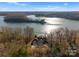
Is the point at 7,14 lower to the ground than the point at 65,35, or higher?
higher

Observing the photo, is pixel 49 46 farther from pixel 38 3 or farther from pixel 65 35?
pixel 38 3

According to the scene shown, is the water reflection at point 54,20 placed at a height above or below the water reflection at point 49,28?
above

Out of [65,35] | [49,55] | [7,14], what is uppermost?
[7,14]

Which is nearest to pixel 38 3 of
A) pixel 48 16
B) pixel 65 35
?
pixel 48 16

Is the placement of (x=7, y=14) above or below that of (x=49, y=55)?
above

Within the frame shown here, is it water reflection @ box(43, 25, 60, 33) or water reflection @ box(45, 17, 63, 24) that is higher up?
water reflection @ box(45, 17, 63, 24)

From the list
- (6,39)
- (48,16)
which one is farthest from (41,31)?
(6,39)

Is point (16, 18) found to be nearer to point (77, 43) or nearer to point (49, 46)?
point (49, 46)
